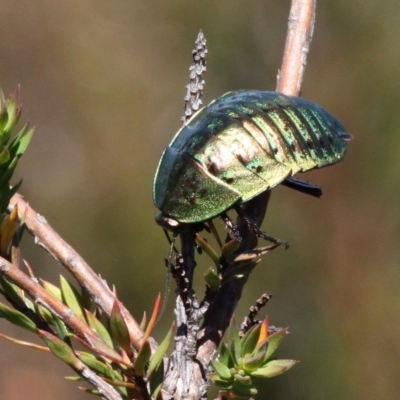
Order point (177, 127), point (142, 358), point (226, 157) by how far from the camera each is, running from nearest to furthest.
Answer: point (142, 358), point (226, 157), point (177, 127)

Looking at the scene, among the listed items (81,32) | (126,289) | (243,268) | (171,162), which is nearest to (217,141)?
(171,162)

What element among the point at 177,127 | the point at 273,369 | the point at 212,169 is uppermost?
the point at 177,127

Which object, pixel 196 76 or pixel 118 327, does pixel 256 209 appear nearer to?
pixel 196 76

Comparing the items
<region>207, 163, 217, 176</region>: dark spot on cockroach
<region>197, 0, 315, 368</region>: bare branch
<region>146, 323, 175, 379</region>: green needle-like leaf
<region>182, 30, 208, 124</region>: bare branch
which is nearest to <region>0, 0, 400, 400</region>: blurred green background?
<region>197, 0, 315, 368</region>: bare branch

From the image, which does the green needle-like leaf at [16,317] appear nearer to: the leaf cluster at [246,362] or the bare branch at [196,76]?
the leaf cluster at [246,362]

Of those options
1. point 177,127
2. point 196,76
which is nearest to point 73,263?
point 196,76

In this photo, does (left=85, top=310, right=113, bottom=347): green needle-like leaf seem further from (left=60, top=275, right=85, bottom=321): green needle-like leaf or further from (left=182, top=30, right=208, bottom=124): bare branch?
(left=182, top=30, right=208, bottom=124): bare branch
